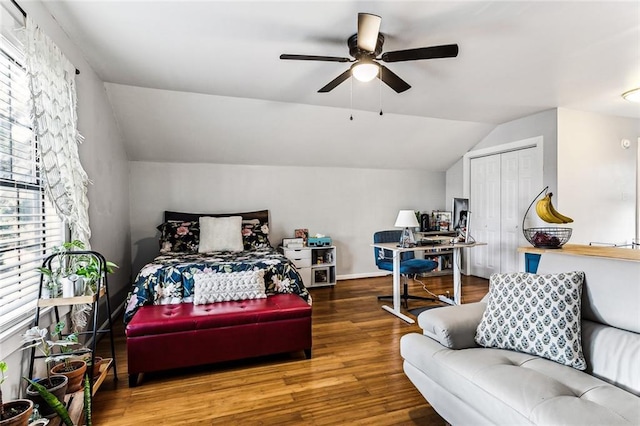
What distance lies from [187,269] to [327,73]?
87.4 inches

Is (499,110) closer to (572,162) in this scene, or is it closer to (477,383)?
(572,162)

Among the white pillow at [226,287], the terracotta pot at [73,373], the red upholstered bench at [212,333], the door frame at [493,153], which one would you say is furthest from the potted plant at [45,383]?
the door frame at [493,153]

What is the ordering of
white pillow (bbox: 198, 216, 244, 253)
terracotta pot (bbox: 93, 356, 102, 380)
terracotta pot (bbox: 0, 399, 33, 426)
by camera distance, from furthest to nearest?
white pillow (bbox: 198, 216, 244, 253), terracotta pot (bbox: 93, 356, 102, 380), terracotta pot (bbox: 0, 399, 33, 426)

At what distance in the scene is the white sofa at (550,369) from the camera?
4.14ft

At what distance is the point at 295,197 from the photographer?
17.2ft

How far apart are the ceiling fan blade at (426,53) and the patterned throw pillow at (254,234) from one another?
2990 millimetres

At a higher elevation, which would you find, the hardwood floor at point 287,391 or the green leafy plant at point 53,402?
the green leafy plant at point 53,402

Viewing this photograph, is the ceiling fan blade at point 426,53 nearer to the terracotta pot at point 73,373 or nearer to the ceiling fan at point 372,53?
the ceiling fan at point 372,53

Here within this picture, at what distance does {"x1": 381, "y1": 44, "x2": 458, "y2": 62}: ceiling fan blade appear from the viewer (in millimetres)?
2106

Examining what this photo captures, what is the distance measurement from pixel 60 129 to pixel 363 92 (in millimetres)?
2745

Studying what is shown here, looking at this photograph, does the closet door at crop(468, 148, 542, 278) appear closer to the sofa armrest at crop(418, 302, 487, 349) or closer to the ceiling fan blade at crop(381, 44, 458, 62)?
the ceiling fan blade at crop(381, 44, 458, 62)

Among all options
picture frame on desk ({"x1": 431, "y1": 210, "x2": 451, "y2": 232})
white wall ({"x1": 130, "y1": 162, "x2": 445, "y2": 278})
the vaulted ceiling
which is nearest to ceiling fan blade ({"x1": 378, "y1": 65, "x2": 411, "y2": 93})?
the vaulted ceiling

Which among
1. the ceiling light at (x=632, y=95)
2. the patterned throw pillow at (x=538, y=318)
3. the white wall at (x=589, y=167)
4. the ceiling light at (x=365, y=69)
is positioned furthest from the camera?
the white wall at (x=589, y=167)

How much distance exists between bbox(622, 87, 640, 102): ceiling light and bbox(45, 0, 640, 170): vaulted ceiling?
12 cm
